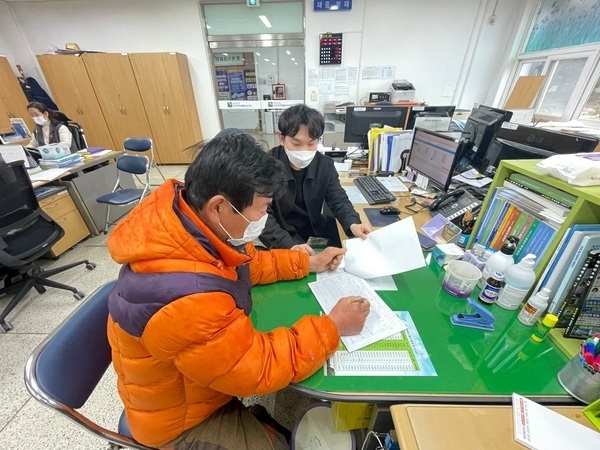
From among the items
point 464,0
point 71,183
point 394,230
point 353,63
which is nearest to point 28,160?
point 71,183

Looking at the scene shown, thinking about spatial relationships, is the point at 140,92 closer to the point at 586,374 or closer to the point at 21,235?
the point at 21,235

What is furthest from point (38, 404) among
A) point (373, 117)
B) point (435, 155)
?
point (373, 117)

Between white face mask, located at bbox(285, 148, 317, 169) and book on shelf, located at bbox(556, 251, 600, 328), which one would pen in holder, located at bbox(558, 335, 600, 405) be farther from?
white face mask, located at bbox(285, 148, 317, 169)

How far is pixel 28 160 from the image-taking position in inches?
99.0

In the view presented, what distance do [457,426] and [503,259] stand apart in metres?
0.58

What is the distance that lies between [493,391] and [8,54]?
7648 mm

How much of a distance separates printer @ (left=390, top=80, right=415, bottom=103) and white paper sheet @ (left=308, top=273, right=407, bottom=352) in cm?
415

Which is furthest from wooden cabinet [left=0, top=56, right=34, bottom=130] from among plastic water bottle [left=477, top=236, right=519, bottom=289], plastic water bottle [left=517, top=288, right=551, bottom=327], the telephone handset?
plastic water bottle [left=517, top=288, right=551, bottom=327]

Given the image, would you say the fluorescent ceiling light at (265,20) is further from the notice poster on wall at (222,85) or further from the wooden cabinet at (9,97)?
the wooden cabinet at (9,97)

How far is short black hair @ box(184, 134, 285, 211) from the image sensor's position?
0.62 meters

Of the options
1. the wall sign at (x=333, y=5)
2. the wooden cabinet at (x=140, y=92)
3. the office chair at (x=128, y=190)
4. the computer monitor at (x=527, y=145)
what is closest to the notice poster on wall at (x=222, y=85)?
the wooden cabinet at (x=140, y=92)

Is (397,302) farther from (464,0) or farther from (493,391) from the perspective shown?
(464,0)

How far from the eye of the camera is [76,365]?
29.2 inches

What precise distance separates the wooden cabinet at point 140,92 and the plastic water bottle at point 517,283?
4.16 metres
